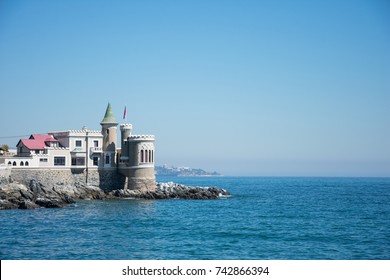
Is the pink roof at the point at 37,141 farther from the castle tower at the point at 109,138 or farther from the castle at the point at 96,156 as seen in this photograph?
the castle tower at the point at 109,138

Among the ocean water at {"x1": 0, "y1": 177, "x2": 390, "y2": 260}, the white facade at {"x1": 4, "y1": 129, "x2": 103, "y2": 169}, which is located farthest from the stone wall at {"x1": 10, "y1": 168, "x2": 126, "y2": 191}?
the ocean water at {"x1": 0, "y1": 177, "x2": 390, "y2": 260}

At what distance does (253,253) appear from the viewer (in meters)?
34.7

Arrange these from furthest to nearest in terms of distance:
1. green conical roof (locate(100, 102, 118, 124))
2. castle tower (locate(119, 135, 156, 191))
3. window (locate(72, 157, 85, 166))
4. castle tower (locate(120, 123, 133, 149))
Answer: castle tower (locate(120, 123, 133, 149))
green conical roof (locate(100, 102, 118, 124))
window (locate(72, 157, 85, 166))
castle tower (locate(119, 135, 156, 191))

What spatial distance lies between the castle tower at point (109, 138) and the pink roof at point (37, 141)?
6350mm

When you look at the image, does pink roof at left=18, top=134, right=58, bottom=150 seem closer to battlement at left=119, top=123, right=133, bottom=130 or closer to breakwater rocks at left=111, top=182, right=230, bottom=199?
battlement at left=119, top=123, right=133, bottom=130

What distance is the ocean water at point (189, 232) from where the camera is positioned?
3431cm

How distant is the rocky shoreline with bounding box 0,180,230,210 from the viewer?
57.4 metres

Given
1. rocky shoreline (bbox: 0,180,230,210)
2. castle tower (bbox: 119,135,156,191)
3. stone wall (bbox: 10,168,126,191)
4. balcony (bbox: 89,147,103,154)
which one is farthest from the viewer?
balcony (bbox: 89,147,103,154)

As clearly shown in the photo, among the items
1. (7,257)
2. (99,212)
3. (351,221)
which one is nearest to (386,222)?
(351,221)

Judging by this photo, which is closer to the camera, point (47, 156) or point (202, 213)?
point (202, 213)

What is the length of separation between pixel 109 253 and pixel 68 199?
2942 centimetres

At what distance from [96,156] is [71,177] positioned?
423cm

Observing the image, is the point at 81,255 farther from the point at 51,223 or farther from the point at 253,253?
the point at 51,223
